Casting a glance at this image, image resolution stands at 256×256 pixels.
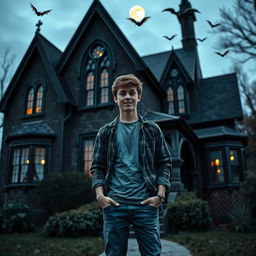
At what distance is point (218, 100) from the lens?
59.0ft

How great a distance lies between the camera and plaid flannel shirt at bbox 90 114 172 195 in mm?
2482

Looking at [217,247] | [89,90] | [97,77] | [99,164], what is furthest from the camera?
[89,90]

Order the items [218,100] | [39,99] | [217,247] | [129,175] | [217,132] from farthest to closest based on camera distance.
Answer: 1. [218,100]
2. [217,132]
3. [39,99]
4. [217,247]
5. [129,175]

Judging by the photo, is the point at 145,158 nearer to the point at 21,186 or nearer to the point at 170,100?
the point at 21,186

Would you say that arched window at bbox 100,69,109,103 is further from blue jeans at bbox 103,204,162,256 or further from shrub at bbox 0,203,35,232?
blue jeans at bbox 103,204,162,256

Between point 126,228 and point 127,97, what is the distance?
122 cm

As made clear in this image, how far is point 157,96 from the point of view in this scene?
55.2ft

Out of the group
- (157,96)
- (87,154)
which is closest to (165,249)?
(87,154)

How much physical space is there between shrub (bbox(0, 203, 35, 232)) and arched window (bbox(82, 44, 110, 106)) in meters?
6.21

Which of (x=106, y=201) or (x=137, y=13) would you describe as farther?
(x=137, y=13)

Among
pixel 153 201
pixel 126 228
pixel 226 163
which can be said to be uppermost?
pixel 226 163

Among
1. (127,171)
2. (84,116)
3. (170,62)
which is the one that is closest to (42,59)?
(84,116)

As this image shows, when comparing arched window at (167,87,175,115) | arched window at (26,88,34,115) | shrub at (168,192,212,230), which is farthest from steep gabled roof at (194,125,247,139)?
arched window at (26,88,34,115)

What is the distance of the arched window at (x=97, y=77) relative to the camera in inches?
570
